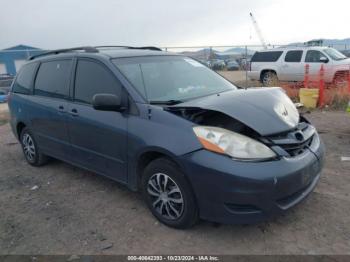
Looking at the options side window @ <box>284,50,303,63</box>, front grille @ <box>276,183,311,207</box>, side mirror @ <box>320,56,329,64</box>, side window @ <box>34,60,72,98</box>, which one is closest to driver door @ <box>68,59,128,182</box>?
side window @ <box>34,60,72,98</box>

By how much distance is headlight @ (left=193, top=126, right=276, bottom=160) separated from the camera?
9.89ft

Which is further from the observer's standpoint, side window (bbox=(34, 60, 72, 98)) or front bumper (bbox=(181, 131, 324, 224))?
side window (bbox=(34, 60, 72, 98))

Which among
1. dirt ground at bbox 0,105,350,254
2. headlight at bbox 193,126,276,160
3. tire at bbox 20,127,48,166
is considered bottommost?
dirt ground at bbox 0,105,350,254

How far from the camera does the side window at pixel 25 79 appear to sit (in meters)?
5.51

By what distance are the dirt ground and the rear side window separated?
11.4 metres

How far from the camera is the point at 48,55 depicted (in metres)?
5.37

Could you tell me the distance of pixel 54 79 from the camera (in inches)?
195

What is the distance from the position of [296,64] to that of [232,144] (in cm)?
1309

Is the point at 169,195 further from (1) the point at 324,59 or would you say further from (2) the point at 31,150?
(1) the point at 324,59

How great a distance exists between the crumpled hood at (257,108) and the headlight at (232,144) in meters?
0.17

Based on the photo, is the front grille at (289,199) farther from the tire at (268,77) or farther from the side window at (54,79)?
the tire at (268,77)

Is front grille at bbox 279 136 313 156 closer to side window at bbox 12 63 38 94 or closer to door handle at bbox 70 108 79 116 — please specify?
door handle at bbox 70 108 79 116

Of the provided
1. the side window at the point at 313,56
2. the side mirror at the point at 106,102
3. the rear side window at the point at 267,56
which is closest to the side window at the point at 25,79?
the side mirror at the point at 106,102

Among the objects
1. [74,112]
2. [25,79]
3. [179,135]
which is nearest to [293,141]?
[179,135]
